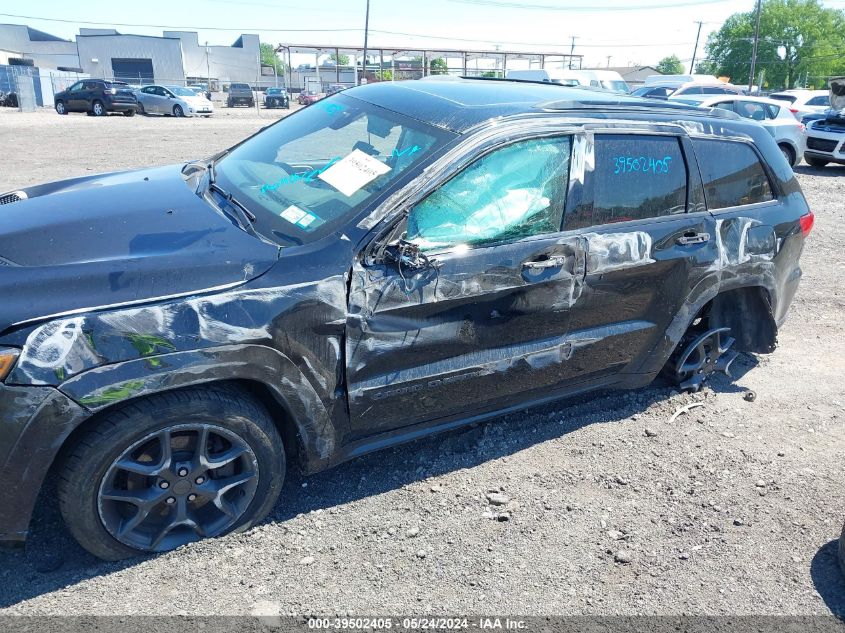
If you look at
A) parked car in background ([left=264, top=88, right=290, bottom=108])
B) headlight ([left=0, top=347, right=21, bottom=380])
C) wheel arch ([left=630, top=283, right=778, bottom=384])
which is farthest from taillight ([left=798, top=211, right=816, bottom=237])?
parked car in background ([left=264, top=88, right=290, bottom=108])

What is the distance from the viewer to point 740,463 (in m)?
3.59

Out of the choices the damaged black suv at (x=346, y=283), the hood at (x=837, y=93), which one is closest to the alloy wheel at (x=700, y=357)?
the damaged black suv at (x=346, y=283)

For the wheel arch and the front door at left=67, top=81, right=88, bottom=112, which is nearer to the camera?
the wheel arch

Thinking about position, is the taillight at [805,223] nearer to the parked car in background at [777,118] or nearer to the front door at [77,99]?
→ the parked car in background at [777,118]

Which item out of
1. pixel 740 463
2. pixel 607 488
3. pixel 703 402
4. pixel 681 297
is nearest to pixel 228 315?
pixel 607 488

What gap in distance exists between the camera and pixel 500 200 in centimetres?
303

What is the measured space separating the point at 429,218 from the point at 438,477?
1309mm

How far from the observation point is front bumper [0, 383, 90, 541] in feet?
7.01

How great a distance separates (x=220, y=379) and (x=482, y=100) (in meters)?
1.85

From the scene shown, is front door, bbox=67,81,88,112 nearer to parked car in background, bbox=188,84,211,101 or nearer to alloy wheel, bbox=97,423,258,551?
parked car in background, bbox=188,84,211,101

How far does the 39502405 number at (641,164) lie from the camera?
11.0 feet

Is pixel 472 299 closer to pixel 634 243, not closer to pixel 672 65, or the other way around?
pixel 634 243

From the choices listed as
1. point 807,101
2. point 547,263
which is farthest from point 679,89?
point 547,263

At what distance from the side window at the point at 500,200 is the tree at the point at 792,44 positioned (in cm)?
8547
